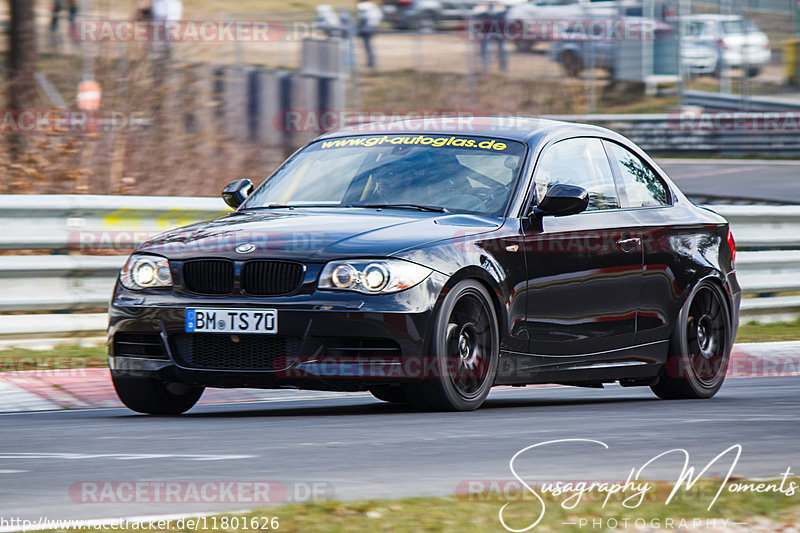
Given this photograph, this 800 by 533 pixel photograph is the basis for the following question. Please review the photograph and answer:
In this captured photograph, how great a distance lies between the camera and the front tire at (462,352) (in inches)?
277

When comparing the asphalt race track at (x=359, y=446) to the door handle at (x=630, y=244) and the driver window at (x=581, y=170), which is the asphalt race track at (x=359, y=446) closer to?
the door handle at (x=630, y=244)

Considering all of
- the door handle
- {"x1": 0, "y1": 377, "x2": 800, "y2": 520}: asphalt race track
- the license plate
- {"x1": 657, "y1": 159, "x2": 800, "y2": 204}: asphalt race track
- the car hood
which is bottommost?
{"x1": 657, "y1": 159, "x2": 800, "y2": 204}: asphalt race track

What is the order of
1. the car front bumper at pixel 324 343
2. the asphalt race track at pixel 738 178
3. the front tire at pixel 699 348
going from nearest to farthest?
the car front bumper at pixel 324 343 < the front tire at pixel 699 348 < the asphalt race track at pixel 738 178

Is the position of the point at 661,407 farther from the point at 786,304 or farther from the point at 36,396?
the point at 786,304

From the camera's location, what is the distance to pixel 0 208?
10.2m

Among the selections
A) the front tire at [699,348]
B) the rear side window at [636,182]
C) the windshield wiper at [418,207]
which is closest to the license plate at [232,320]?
the windshield wiper at [418,207]

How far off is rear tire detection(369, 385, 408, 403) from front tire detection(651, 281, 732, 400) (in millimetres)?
1839

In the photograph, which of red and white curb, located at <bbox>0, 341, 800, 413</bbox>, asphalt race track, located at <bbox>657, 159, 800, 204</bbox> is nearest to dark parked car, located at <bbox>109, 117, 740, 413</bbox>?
red and white curb, located at <bbox>0, 341, 800, 413</bbox>

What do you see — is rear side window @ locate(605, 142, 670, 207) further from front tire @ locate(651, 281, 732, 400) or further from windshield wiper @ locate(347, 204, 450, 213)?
windshield wiper @ locate(347, 204, 450, 213)

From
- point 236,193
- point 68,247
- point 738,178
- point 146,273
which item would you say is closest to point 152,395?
point 146,273

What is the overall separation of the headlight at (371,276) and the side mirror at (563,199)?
110cm

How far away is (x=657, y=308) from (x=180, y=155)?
304 inches

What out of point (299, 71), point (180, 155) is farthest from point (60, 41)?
point (180, 155)

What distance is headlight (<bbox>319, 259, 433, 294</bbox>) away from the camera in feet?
22.7
